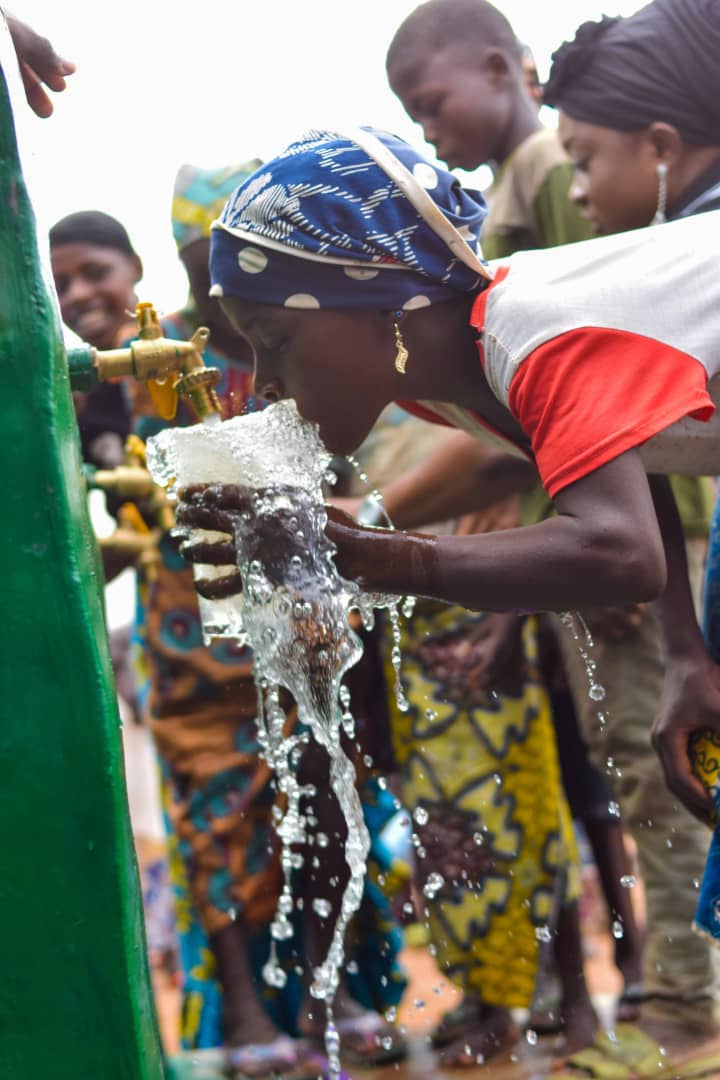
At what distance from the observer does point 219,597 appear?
1.90 m

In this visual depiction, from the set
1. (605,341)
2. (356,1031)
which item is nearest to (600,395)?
(605,341)

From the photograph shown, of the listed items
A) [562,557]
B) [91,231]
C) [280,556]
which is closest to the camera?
[562,557]

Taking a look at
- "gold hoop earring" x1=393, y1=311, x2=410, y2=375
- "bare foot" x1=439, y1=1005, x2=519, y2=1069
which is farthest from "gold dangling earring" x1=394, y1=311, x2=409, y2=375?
"bare foot" x1=439, y1=1005, x2=519, y2=1069

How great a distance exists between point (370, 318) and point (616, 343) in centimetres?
42

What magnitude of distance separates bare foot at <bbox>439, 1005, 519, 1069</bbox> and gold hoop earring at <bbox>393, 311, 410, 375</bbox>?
1.58 meters

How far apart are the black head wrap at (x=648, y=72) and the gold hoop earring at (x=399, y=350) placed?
86 cm

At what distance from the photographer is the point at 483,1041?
304 centimetres

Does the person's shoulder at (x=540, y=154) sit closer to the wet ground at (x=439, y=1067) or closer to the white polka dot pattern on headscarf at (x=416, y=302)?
the white polka dot pattern on headscarf at (x=416, y=302)

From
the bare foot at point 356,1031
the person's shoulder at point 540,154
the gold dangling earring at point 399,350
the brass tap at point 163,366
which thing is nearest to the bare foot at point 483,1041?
the bare foot at point 356,1031

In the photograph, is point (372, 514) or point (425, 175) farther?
point (372, 514)

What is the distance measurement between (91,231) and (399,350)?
8.42ft

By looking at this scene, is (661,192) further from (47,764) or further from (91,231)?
(91,231)

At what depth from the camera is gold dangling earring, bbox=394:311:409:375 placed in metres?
2.02

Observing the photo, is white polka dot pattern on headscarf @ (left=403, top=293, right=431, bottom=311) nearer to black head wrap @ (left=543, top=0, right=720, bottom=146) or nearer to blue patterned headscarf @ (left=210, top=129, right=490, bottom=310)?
blue patterned headscarf @ (left=210, top=129, right=490, bottom=310)
